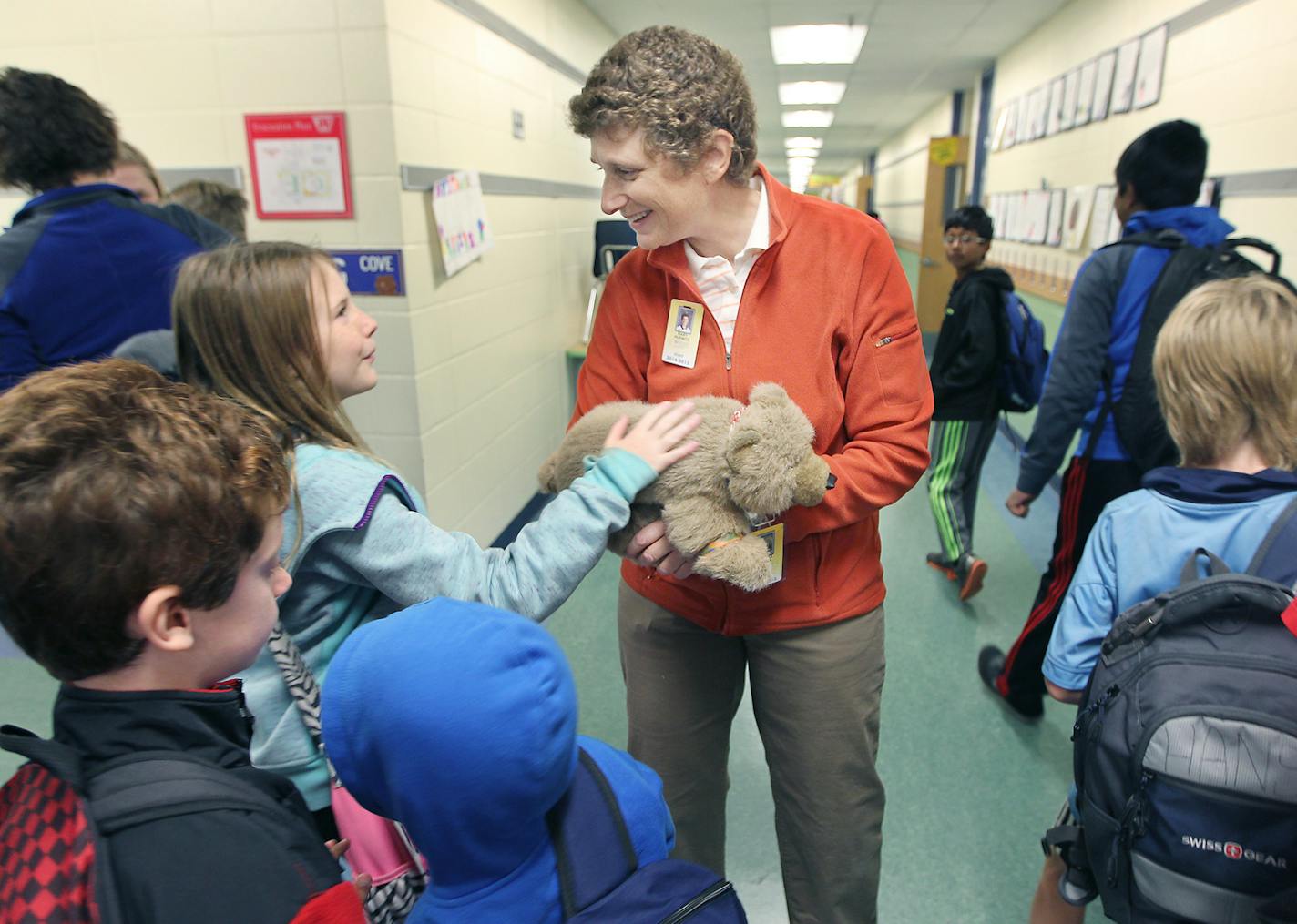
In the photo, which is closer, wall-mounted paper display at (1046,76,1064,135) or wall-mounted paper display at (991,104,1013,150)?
wall-mounted paper display at (1046,76,1064,135)

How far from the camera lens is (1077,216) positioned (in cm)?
477

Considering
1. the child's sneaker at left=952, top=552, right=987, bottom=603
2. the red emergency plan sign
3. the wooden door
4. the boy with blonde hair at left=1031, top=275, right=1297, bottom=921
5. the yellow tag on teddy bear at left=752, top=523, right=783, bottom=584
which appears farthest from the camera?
the wooden door

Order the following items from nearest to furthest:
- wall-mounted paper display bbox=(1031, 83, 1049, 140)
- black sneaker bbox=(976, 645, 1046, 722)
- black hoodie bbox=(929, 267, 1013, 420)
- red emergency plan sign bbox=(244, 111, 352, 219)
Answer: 1. black sneaker bbox=(976, 645, 1046, 722)
2. red emergency plan sign bbox=(244, 111, 352, 219)
3. black hoodie bbox=(929, 267, 1013, 420)
4. wall-mounted paper display bbox=(1031, 83, 1049, 140)

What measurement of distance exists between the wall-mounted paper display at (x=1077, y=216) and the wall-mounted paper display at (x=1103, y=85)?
1.35ft

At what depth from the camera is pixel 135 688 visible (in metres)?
0.71

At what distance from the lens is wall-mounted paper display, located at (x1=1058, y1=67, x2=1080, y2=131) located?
498cm

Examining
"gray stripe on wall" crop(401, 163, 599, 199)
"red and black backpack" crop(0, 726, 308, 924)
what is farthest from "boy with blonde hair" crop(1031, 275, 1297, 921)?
"gray stripe on wall" crop(401, 163, 599, 199)

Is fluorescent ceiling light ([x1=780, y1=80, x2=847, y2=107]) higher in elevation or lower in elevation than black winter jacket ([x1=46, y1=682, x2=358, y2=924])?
higher

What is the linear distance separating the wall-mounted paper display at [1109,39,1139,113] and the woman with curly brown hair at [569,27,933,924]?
3916 mm

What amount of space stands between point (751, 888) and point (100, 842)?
1608 mm

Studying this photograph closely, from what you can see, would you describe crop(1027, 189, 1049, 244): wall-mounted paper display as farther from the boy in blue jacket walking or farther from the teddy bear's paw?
the teddy bear's paw

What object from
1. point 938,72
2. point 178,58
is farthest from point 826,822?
point 938,72

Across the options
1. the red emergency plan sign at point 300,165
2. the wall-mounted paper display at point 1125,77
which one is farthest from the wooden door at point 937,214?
the red emergency plan sign at point 300,165

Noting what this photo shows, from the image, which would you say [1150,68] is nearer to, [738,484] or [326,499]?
[738,484]
